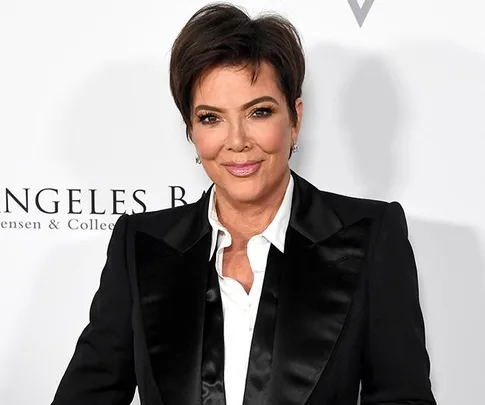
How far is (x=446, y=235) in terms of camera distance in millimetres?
1446

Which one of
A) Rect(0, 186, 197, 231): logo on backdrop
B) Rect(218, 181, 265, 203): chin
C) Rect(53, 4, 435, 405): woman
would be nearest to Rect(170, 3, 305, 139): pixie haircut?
Rect(53, 4, 435, 405): woman

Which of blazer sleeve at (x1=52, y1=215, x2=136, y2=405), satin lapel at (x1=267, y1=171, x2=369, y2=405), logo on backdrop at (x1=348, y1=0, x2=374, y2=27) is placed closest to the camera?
satin lapel at (x1=267, y1=171, x2=369, y2=405)

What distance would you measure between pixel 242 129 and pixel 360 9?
0.43 m

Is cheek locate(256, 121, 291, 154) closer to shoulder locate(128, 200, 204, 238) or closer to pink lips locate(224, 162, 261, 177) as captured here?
pink lips locate(224, 162, 261, 177)

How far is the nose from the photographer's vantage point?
109 centimetres

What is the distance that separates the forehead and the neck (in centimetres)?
14

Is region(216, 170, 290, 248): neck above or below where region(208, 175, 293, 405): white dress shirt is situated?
above

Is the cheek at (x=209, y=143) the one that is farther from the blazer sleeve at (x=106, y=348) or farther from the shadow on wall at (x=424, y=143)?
the shadow on wall at (x=424, y=143)

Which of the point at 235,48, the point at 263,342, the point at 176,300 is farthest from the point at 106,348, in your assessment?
the point at 235,48

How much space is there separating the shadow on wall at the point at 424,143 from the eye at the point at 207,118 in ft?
1.13

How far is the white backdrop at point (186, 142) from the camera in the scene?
4.61 ft

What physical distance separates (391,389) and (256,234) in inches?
11.1

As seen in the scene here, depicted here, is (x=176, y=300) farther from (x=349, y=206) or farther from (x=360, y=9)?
(x=360, y=9)

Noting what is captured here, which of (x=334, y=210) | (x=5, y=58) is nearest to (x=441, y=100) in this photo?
(x=334, y=210)
